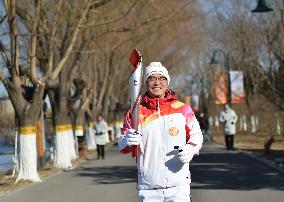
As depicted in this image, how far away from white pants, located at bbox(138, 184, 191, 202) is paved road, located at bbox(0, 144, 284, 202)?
20.0 feet

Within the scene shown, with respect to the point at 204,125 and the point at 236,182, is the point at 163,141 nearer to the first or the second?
the point at 236,182

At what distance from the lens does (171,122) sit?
5.61 m

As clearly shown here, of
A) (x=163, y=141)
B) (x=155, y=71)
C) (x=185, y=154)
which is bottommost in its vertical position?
(x=185, y=154)

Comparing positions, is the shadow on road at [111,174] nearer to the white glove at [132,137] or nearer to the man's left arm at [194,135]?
the man's left arm at [194,135]

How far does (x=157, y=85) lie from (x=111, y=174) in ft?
42.1

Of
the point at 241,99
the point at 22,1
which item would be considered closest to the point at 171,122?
the point at 22,1

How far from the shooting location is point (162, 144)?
559cm

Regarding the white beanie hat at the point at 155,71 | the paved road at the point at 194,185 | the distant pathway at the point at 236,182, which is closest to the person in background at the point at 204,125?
the distant pathway at the point at 236,182

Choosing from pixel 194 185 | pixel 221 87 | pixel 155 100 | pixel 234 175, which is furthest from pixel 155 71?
pixel 221 87

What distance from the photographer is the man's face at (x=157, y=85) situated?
5702 mm

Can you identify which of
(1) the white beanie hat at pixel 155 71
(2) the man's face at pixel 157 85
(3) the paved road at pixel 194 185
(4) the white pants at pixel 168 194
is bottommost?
(3) the paved road at pixel 194 185

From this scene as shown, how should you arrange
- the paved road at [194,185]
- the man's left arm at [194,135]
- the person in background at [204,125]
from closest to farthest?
1. the man's left arm at [194,135]
2. the paved road at [194,185]
3. the person in background at [204,125]

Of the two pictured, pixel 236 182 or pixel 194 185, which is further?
pixel 236 182

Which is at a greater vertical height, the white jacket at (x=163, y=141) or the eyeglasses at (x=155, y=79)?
the eyeglasses at (x=155, y=79)
